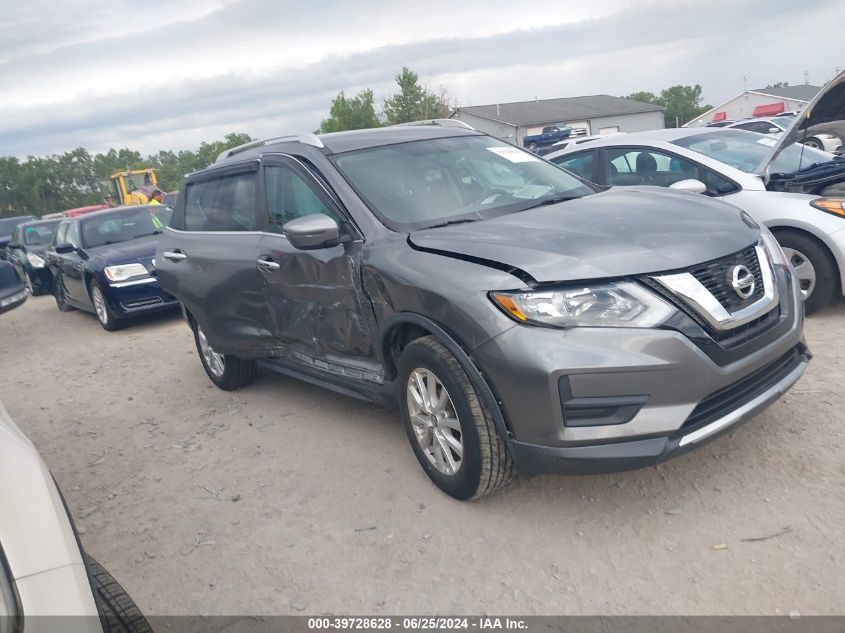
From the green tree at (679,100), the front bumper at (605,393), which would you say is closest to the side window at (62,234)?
the front bumper at (605,393)

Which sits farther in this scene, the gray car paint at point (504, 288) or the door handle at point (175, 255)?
the door handle at point (175, 255)

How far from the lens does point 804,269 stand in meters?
5.54

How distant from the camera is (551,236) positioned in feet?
10.8

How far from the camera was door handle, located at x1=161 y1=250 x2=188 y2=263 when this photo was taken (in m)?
5.68

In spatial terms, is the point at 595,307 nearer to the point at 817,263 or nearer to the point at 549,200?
the point at 549,200

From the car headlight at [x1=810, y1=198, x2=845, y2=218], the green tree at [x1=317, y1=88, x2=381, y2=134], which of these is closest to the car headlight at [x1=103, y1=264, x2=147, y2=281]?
the car headlight at [x1=810, y1=198, x2=845, y2=218]

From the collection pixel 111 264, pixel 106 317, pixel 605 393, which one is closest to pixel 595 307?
pixel 605 393

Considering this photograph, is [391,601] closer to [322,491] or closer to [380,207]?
[322,491]

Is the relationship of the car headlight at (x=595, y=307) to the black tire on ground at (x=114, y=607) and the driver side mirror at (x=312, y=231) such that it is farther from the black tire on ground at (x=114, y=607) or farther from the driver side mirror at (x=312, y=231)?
the black tire on ground at (x=114, y=607)

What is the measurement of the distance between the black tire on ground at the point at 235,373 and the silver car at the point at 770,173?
358 cm

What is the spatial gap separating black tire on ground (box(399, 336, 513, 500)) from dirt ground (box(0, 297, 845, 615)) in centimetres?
20

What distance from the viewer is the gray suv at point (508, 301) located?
2912mm

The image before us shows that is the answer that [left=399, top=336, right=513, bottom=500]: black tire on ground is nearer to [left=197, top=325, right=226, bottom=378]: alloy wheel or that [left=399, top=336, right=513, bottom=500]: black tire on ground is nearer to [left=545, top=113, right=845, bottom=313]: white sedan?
[left=545, top=113, right=845, bottom=313]: white sedan

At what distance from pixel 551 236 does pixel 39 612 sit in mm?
2443
